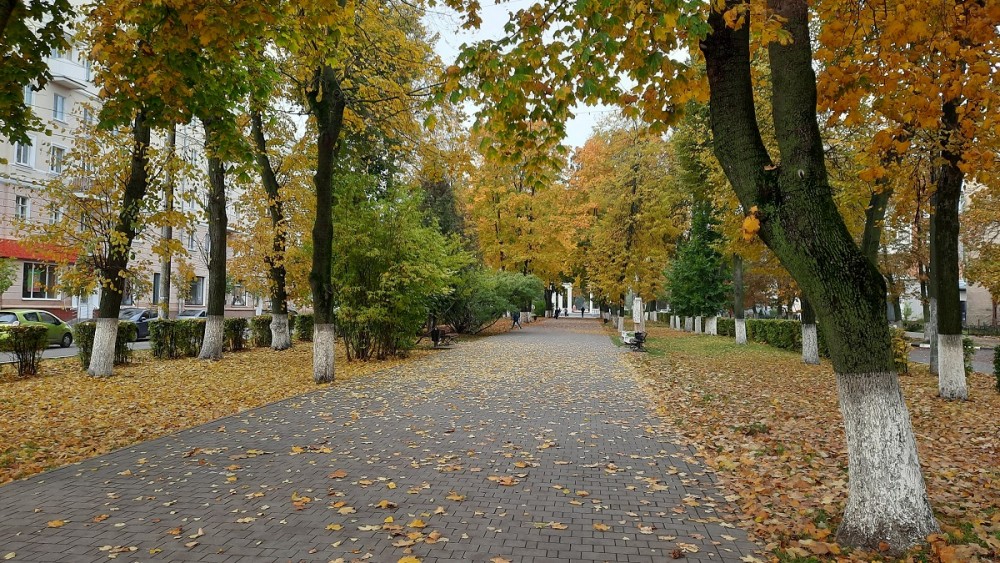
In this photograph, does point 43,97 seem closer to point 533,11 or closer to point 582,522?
point 533,11

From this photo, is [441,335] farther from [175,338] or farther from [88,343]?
[88,343]

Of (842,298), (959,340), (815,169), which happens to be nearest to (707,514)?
A: (842,298)

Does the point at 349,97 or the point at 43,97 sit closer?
the point at 349,97

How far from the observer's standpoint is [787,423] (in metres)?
7.96

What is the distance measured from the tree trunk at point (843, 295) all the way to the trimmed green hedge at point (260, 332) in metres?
20.1

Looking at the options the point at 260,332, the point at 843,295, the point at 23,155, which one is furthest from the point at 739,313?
the point at 23,155

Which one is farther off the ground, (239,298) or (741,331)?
(239,298)

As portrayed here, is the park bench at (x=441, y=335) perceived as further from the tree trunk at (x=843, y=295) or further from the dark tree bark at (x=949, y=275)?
the tree trunk at (x=843, y=295)

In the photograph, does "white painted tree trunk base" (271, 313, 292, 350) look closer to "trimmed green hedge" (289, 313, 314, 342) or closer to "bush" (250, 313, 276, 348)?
"bush" (250, 313, 276, 348)

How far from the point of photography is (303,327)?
79.2ft

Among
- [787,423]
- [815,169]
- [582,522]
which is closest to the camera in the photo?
[815,169]

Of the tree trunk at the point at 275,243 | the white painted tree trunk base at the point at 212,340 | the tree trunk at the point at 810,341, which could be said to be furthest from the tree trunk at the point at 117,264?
the tree trunk at the point at 810,341

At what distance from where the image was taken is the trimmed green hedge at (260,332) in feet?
69.1

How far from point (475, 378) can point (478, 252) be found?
2267cm
